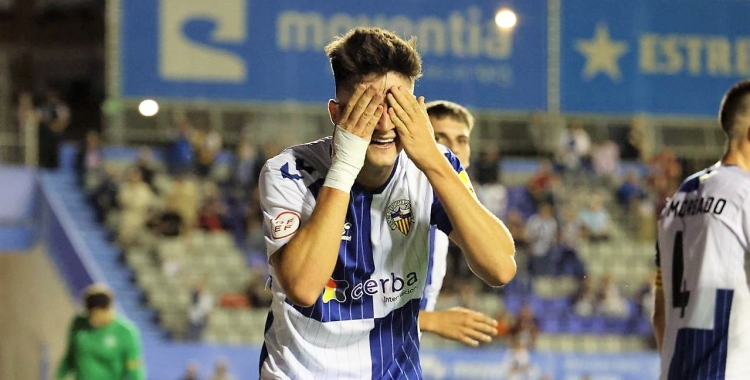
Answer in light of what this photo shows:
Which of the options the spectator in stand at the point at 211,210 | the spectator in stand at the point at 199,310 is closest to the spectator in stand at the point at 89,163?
the spectator in stand at the point at 211,210

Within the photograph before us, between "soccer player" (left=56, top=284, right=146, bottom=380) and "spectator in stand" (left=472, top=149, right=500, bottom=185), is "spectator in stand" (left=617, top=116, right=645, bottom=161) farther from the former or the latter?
"soccer player" (left=56, top=284, right=146, bottom=380)

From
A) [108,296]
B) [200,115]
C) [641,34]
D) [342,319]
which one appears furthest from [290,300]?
[641,34]

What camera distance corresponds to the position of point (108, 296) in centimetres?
811

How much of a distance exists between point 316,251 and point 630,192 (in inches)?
617

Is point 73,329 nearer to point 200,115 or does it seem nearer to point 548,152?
point 200,115

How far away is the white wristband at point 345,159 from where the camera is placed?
312 cm

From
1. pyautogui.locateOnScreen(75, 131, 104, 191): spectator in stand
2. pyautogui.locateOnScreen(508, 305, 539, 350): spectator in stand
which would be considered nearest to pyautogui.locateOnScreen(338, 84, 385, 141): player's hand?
pyautogui.locateOnScreen(508, 305, 539, 350): spectator in stand

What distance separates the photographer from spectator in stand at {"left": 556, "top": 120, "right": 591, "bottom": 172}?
717 inches

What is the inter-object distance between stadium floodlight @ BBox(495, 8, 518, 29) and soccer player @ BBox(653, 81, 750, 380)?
46.1 feet

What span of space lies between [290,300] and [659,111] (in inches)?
630

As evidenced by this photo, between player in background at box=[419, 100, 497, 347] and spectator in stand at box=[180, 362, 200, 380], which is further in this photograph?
spectator in stand at box=[180, 362, 200, 380]

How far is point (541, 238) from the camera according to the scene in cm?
1666

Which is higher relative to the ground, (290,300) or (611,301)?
(290,300)

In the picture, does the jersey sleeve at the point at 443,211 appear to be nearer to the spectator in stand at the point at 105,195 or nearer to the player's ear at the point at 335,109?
the player's ear at the point at 335,109
